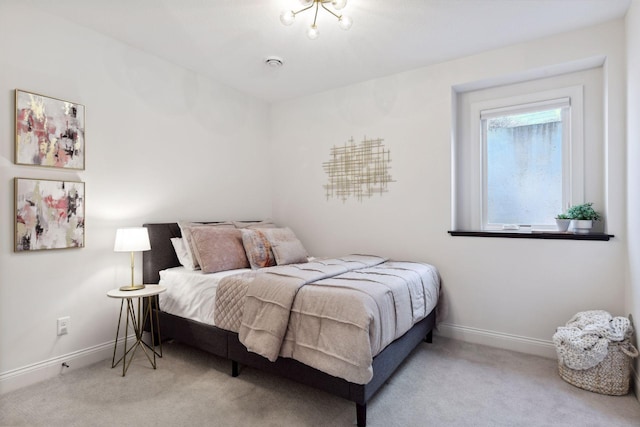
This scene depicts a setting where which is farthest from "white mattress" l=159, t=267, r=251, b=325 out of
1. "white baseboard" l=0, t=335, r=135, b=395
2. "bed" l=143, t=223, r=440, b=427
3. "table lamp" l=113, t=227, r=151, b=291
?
"white baseboard" l=0, t=335, r=135, b=395

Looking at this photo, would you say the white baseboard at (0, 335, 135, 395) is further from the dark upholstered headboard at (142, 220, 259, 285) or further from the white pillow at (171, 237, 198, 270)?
the white pillow at (171, 237, 198, 270)

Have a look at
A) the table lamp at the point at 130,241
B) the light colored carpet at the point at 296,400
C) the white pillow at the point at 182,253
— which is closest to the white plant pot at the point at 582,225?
the light colored carpet at the point at 296,400

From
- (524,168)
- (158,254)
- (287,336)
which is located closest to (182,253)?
(158,254)

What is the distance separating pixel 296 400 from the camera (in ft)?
6.72

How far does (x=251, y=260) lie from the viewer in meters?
2.99

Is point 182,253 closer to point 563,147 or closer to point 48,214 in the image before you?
point 48,214

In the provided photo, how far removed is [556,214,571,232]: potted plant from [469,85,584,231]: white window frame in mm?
171

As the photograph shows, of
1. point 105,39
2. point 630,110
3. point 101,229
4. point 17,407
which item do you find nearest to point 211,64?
point 105,39

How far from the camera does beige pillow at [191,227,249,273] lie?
108 inches

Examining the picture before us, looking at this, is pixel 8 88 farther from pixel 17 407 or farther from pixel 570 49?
pixel 570 49

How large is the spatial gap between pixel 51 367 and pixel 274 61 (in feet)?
9.56

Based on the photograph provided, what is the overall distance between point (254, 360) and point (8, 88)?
2.36 metres

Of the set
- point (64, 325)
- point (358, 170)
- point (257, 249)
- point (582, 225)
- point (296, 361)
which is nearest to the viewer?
point (296, 361)

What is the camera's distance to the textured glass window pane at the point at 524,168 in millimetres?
2896
